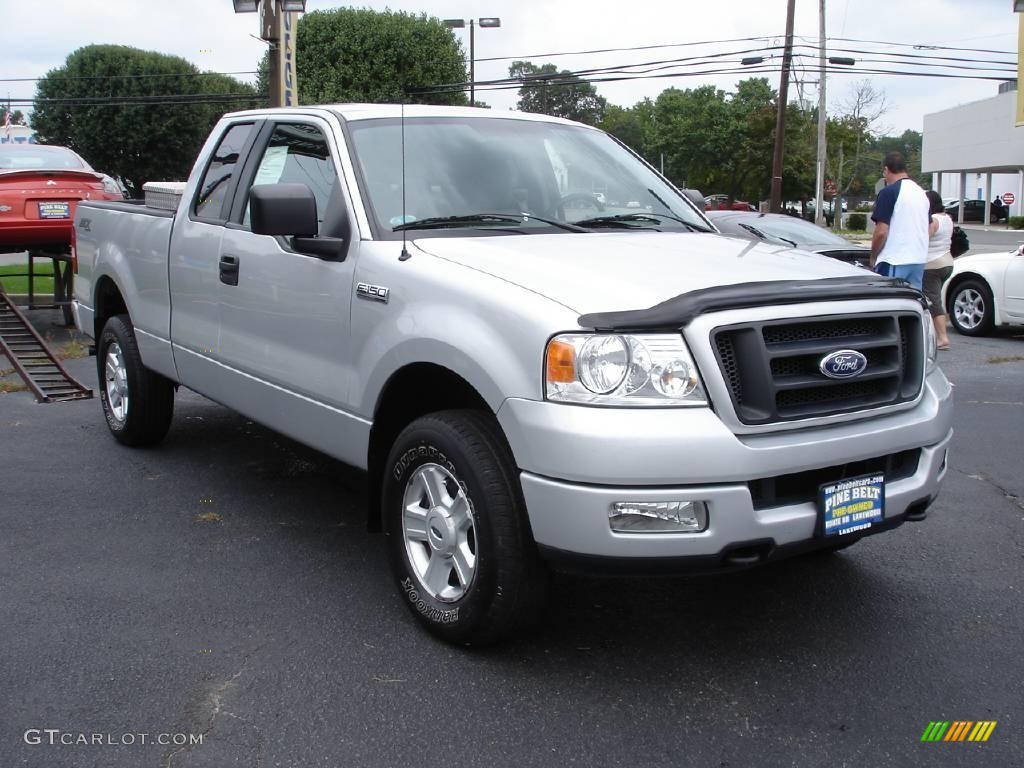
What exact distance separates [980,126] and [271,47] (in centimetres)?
5029

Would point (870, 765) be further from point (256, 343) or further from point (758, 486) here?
point (256, 343)

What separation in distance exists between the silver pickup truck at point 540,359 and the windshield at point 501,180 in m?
0.01

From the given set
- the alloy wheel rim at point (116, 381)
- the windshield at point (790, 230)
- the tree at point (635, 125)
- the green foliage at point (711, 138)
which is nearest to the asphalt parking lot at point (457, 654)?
the alloy wheel rim at point (116, 381)

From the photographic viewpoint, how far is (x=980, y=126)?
55.4 m

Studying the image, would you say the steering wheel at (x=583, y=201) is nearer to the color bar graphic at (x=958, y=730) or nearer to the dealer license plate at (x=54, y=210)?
the color bar graphic at (x=958, y=730)

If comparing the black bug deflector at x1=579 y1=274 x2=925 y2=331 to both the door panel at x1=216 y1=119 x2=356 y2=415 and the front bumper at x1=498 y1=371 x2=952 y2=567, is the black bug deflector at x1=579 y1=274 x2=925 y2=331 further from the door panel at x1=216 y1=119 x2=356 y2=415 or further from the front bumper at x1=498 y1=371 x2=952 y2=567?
the door panel at x1=216 y1=119 x2=356 y2=415

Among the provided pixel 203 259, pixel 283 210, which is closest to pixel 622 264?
pixel 283 210

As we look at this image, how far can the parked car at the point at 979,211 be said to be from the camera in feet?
187

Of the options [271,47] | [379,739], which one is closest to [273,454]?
[379,739]

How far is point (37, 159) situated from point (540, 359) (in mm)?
12006

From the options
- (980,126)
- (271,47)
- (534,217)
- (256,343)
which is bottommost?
(256,343)

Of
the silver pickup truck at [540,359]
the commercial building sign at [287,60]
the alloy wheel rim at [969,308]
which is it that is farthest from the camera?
the commercial building sign at [287,60]

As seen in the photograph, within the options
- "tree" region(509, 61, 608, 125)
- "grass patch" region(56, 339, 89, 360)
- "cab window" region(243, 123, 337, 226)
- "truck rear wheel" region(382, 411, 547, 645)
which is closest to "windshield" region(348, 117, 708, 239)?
"cab window" region(243, 123, 337, 226)

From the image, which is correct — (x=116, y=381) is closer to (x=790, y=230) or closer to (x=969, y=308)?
(x=790, y=230)
